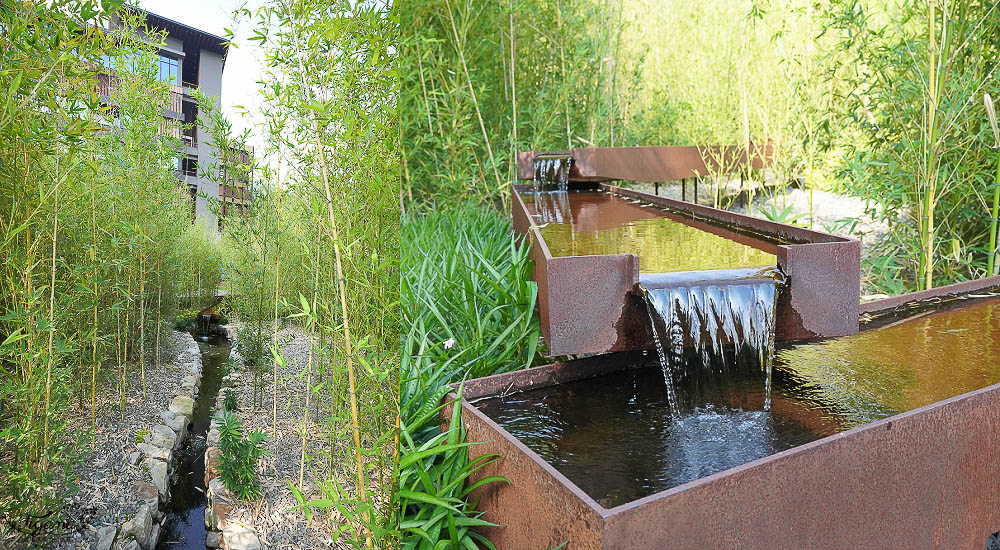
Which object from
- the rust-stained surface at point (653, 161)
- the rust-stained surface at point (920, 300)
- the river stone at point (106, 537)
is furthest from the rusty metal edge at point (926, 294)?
the river stone at point (106, 537)

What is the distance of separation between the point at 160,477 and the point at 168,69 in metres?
0.88

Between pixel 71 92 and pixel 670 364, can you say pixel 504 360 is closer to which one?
pixel 670 364

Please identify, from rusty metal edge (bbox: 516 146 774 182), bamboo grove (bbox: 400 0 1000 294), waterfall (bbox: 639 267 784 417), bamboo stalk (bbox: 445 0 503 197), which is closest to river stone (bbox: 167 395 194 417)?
waterfall (bbox: 639 267 784 417)

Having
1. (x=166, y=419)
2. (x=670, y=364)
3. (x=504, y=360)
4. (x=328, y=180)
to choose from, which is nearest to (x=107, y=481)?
(x=166, y=419)

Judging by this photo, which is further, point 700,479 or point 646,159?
point 646,159

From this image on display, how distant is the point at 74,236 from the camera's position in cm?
146

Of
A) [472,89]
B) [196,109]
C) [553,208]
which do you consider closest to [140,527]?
[196,109]

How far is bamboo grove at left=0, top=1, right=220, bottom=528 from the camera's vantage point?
1.25 metres

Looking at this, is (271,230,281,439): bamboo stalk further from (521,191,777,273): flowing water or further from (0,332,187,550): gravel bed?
(521,191,777,273): flowing water

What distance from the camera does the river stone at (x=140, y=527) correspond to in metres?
1.27

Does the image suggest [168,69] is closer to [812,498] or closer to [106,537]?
[106,537]

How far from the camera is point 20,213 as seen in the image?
4.24 ft

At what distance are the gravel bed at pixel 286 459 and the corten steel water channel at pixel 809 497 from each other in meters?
0.36

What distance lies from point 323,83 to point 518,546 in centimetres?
108
